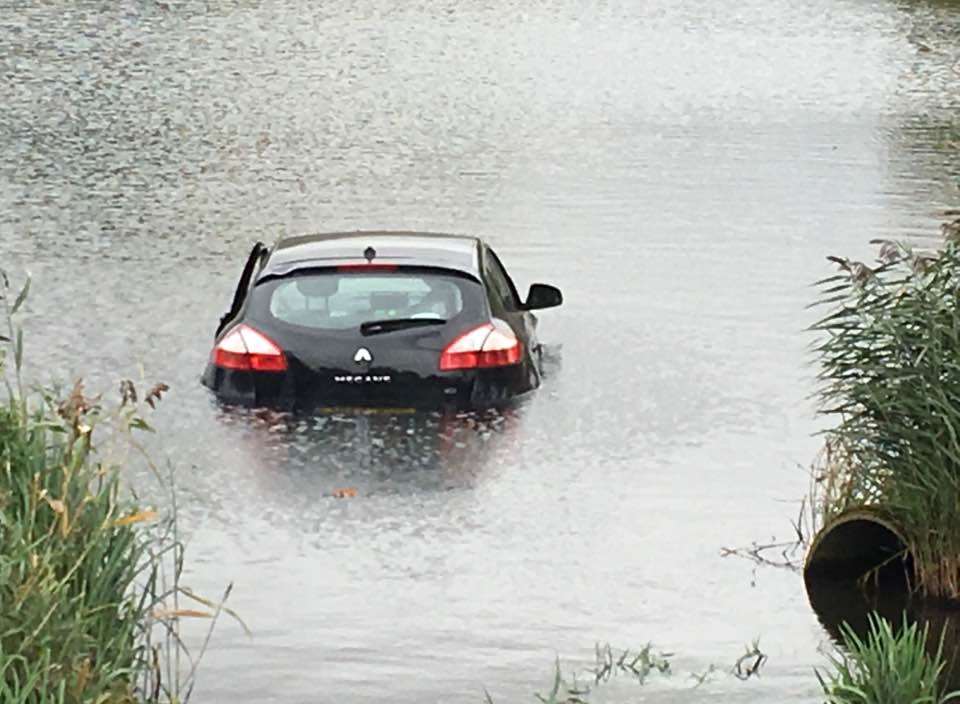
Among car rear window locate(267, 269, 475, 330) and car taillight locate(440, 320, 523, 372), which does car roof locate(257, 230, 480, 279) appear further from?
car taillight locate(440, 320, 523, 372)

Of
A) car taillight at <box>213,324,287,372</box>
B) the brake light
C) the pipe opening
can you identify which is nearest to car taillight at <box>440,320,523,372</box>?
the brake light

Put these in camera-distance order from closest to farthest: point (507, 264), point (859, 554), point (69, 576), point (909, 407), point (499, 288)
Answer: point (69, 576) → point (909, 407) → point (859, 554) → point (499, 288) → point (507, 264)

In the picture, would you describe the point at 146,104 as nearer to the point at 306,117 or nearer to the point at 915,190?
the point at 306,117

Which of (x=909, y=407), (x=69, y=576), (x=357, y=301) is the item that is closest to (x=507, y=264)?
(x=357, y=301)

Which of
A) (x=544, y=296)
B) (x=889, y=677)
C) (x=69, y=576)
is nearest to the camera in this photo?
(x=69, y=576)

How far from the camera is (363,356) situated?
17.2 m

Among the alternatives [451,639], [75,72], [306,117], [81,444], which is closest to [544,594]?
[451,639]

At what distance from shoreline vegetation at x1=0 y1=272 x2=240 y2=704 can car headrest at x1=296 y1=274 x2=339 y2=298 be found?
6246 millimetres

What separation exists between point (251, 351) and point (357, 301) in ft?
2.62

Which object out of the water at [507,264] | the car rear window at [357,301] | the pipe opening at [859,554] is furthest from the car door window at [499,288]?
the pipe opening at [859,554]

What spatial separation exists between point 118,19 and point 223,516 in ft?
141

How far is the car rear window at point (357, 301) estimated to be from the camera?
17.3 metres

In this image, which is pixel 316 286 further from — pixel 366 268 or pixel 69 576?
pixel 69 576

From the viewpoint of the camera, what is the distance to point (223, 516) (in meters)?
15.7
